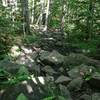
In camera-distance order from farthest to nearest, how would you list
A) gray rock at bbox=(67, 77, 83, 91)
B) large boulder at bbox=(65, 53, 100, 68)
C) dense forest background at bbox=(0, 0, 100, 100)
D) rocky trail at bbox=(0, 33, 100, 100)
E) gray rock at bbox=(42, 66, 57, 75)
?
large boulder at bbox=(65, 53, 100, 68), gray rock at bbox=(42, 66, 57, 75), gray rock at bbox=(67, 77, 83, 91), dense forest background at bbox=(0, 0, 100, 100), rocky trail at bbox=(0, 33, 100, 100)

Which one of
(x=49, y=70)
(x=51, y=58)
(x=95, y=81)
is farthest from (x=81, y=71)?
(x=51, y=58)

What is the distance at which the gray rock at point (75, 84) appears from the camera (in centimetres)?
816

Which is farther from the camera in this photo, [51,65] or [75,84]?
[51,65]

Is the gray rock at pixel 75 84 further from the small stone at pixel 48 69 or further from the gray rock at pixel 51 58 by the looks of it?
the gray rock at pixel 51 58

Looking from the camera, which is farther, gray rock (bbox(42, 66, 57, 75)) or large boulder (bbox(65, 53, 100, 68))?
large boulder (bbox(65, 53, 100, 68))

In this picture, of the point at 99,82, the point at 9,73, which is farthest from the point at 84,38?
the point at 9,73

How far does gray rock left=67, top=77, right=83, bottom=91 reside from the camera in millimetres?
8164

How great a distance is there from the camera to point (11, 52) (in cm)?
1086

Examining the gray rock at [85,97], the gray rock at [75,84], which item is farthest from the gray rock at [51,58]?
the gray rock at [85,97]

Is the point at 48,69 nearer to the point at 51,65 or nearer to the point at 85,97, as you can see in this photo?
the point at 51,65

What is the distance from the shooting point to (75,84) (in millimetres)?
8250

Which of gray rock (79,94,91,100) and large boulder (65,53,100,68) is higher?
large boulder (65,53,100,68)

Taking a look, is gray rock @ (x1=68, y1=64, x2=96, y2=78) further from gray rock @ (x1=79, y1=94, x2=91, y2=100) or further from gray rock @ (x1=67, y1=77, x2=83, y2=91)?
gray rock @ (x1=79, y1=94, x2=91, y2=100)

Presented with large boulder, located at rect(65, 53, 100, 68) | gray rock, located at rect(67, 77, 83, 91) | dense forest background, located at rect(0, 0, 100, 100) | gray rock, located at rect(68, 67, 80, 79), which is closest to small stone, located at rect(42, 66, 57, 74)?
dense forest background, located at rect(0, 0, 100, 100)
